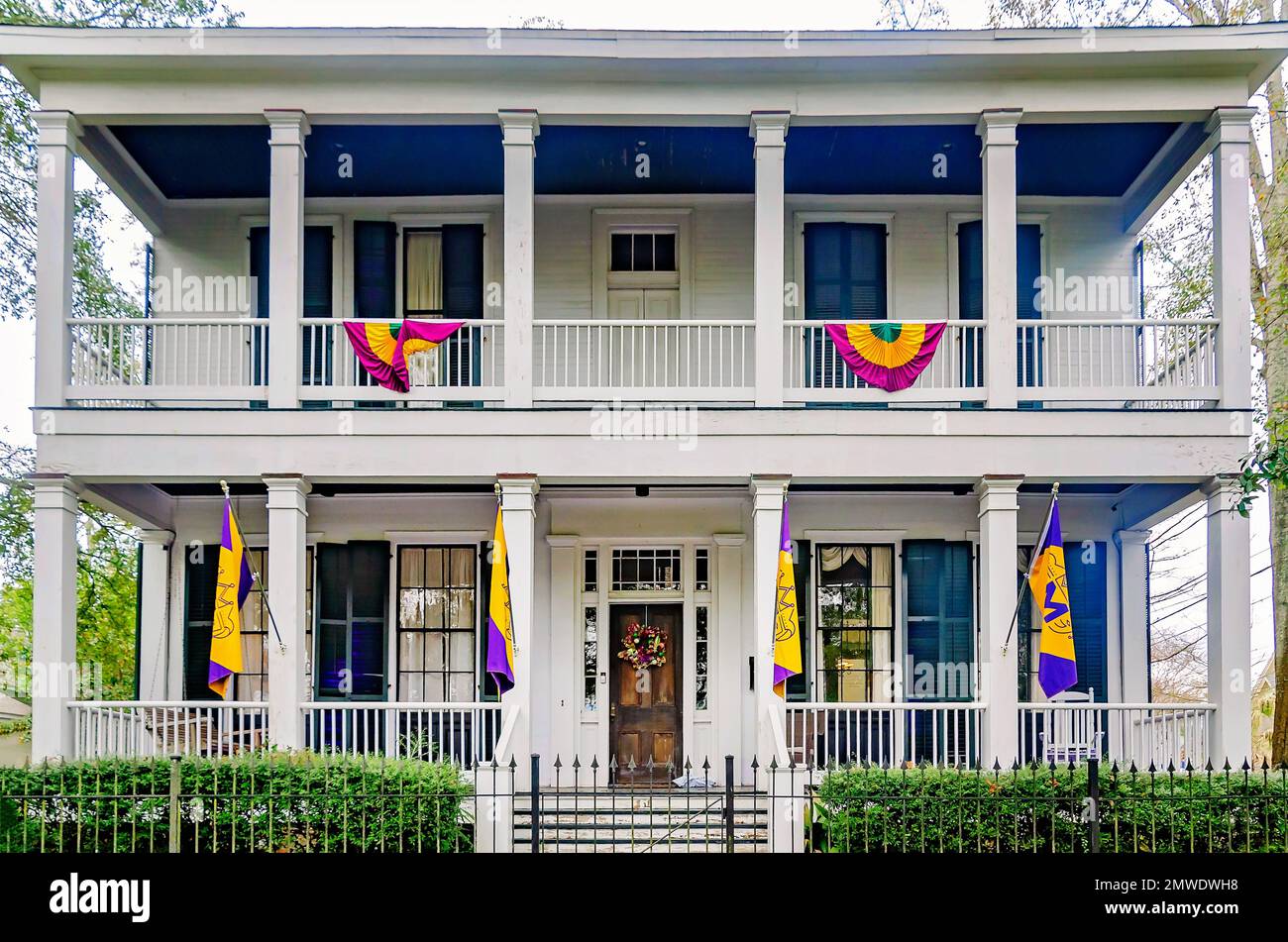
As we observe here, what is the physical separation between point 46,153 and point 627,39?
5.97m

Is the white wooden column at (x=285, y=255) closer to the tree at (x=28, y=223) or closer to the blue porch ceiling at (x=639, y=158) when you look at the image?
the blue porch ceiling at (x=639, y=158)

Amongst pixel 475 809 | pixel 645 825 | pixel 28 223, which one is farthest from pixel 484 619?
pixel 28 223

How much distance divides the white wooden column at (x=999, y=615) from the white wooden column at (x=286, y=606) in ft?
22.4

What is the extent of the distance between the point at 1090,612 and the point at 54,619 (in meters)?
11.3

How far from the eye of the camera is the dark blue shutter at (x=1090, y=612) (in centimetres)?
1638

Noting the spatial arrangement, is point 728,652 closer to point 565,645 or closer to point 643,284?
point 565,645

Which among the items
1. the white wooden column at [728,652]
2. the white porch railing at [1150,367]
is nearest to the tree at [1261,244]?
the white porch railing at [1150,367]

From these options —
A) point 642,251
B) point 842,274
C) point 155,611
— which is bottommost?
point 155,611

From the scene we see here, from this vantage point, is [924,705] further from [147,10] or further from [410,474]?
[147,10]

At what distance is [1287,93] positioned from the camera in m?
21.0

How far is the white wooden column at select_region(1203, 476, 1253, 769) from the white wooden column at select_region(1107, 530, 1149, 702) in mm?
2320

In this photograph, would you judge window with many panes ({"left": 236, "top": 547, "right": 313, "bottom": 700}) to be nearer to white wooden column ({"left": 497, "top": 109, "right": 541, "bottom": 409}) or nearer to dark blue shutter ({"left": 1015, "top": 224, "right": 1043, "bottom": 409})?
white wooden column ({"left": 497, "top": 109, "right": 541, "bottom": 409})

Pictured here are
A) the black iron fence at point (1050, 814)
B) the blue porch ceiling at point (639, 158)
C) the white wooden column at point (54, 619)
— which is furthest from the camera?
the blue porch ceiling at point (639, 158)

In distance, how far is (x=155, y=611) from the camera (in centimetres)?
1675
